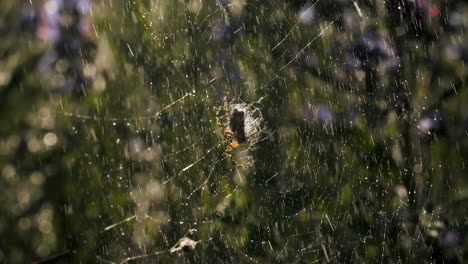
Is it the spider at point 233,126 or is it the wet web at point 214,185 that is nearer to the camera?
the wet web at point 214,185

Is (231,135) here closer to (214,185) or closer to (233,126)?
(233,126)

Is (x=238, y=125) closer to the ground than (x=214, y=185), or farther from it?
→ farther from it

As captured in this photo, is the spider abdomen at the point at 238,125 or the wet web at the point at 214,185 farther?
the spider abdomen at the point at 238,125

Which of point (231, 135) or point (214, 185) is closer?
point (214, 185)

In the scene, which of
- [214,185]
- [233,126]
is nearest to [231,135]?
[233,126]

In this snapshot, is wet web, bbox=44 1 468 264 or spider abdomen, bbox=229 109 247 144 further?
spider abdomen, bbox=229 109 247 144

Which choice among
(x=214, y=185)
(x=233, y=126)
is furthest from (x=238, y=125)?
(x=214, y=185)
